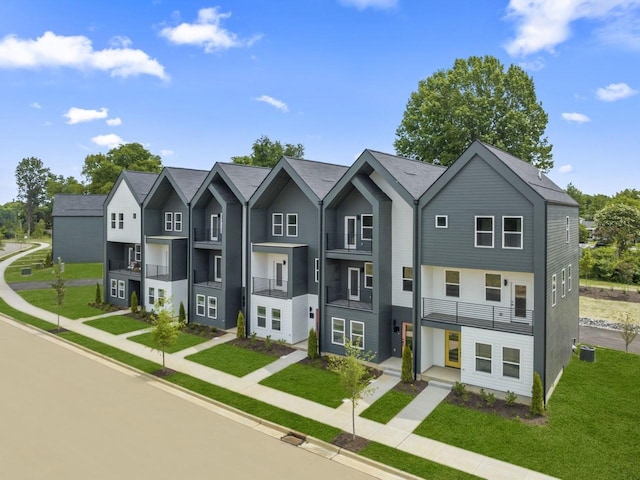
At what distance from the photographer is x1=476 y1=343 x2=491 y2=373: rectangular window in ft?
55.2

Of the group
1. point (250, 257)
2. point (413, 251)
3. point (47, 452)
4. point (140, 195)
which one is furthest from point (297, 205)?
point (47, 452)

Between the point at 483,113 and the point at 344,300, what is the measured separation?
82.6 feet

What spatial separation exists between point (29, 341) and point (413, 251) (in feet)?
70.7

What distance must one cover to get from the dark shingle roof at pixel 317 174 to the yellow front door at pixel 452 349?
9010 millimetres

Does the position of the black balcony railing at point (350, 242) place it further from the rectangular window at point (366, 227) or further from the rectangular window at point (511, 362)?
the rectangular window at point (511, 362)

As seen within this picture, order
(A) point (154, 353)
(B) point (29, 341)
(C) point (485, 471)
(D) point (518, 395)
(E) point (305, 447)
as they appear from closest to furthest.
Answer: (C) point (485, 471) < (E) point (305, 447) < (D) point (518, 395) < (A) point (154, 353) < (B) point (29, 341)

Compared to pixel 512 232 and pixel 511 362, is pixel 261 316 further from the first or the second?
pixel 512 232

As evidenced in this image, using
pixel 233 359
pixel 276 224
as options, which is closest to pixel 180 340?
pixel 233 359

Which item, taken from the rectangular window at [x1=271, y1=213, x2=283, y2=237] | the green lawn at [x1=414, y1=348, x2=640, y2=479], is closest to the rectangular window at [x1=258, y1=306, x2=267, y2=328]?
the rectangular window at [x1=271, y1=213, x2=283, y2=237]

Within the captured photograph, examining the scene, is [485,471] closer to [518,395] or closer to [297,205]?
[518,395]

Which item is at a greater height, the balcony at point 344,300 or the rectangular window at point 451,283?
the rectangular window at point 451,283

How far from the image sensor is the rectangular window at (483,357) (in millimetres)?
16828

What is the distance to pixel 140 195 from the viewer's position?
31219mm

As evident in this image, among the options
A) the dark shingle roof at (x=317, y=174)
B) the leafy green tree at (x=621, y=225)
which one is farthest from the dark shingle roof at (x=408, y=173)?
the leafy green tree at (x=621, y=225)
